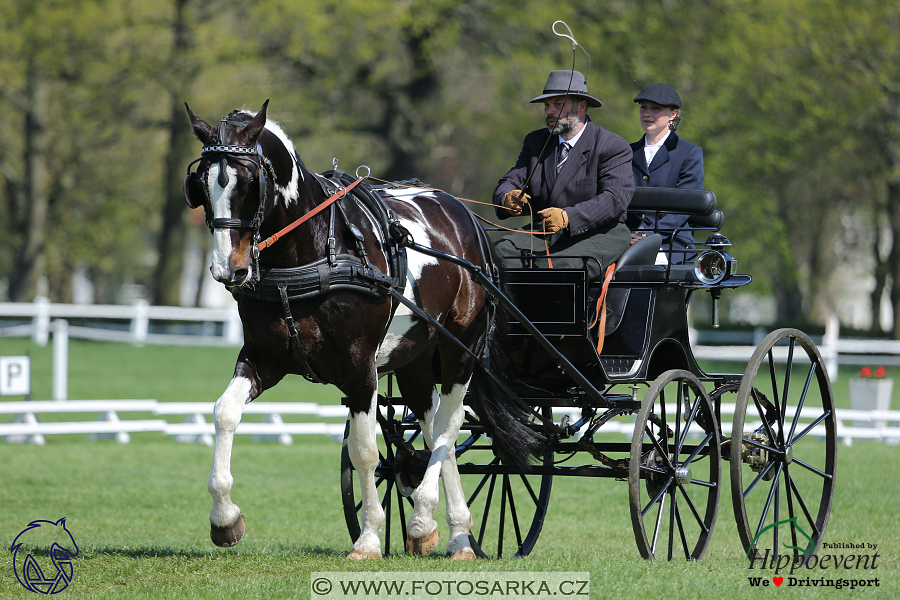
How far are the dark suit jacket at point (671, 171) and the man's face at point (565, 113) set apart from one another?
105 cm

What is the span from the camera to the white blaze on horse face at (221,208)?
5.11m

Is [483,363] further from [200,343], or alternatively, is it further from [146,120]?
[146,120]

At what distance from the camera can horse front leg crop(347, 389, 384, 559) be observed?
19.0 ft

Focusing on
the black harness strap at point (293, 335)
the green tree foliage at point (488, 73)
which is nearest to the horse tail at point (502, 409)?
the black harness strap at point (293, 335)

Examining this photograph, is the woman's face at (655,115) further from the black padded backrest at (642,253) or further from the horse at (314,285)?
the horse at (314,285)

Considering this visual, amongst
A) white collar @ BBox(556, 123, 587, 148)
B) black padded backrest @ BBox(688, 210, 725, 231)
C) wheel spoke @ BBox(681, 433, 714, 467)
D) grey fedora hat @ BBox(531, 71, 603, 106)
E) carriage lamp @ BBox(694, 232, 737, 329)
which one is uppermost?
grey fedora hat @ BBox(531, 71, 603, 106)

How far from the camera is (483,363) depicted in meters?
6.88

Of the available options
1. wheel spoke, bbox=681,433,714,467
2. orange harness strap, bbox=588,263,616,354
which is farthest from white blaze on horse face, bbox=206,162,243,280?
wheel spoke, bbox=681,433,714,467

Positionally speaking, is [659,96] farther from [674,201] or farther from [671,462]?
[671,462]

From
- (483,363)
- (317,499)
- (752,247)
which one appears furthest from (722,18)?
(483,363)

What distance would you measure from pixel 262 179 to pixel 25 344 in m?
21.6

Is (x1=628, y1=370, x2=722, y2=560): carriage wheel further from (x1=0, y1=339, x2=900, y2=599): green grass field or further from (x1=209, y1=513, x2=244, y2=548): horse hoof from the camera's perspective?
(x1=209, y1=513, x2=244, y2=548): horse hoof

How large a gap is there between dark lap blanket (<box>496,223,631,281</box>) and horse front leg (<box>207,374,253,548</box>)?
221cm

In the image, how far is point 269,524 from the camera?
360 inches
